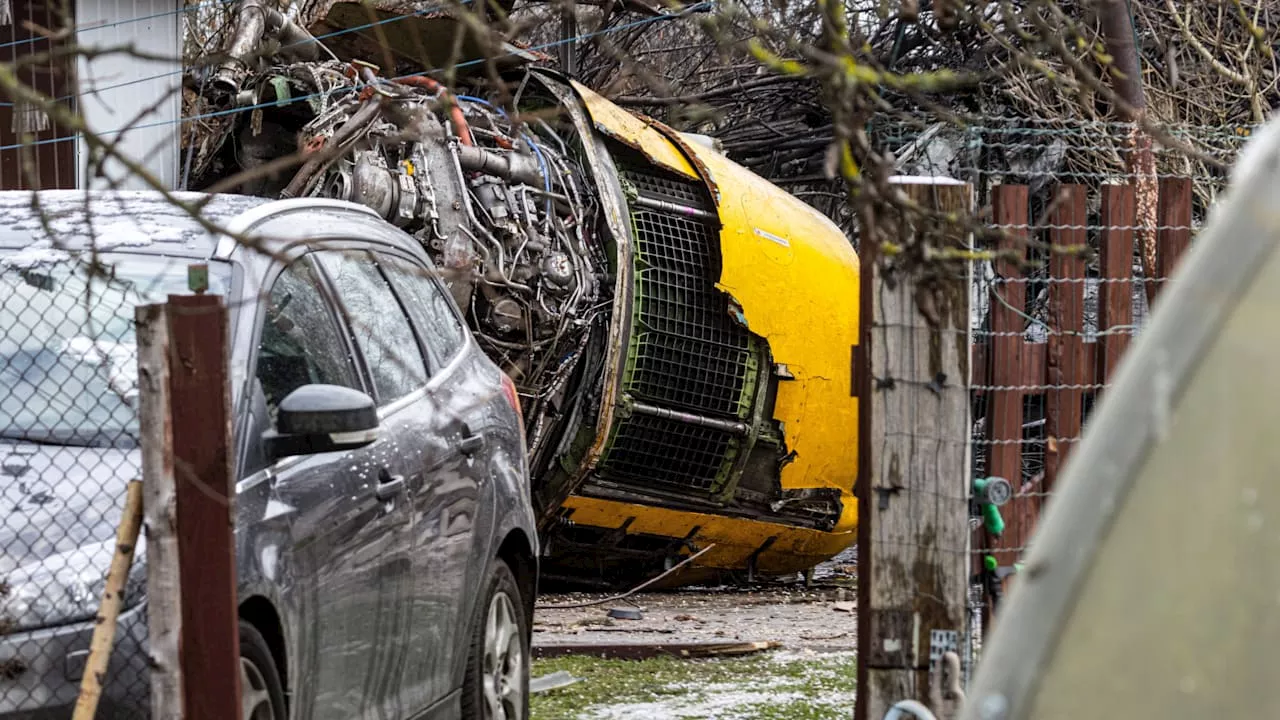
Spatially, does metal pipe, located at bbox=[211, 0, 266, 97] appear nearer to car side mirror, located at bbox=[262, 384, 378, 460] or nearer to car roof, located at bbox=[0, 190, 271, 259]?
car roof, located at bbox=[0, 190, 271, 259]

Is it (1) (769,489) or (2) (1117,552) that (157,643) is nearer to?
(2) (1117,552)

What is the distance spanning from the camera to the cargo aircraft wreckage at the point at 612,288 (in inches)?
358

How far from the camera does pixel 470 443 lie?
17.6 ft

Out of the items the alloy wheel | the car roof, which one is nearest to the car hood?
the car roof

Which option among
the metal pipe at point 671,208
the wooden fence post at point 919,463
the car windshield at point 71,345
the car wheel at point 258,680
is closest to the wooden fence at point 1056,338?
the wooden fence post at point 919,463

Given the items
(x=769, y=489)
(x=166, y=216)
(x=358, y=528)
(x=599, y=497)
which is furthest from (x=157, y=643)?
(x=769, y=489)

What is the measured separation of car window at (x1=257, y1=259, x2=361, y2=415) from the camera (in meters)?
4.43

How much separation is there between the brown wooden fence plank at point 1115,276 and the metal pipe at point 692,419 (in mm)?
4287

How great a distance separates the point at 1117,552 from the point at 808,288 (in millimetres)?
7989

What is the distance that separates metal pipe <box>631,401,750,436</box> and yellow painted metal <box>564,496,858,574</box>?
1.69 feet

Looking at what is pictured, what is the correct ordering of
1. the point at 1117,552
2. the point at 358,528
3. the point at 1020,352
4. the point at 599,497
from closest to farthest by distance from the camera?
1. the point at 1117,552
2. the point at 358,528
3. the point at 1020,352
4. the point at 599,497

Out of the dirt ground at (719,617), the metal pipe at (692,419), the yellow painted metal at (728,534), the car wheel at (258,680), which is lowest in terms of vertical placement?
the dirt ground at (719,617)

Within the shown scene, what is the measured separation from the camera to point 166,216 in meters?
4.82

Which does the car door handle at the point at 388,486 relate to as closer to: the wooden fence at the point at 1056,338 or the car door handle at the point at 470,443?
the car door handle at the point at 470,443
